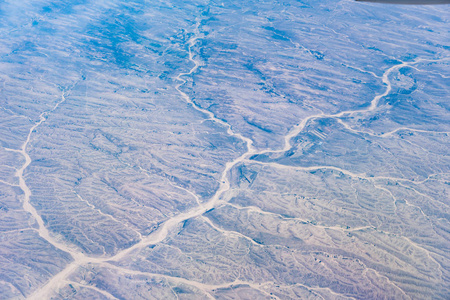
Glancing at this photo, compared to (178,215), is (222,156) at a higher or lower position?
higher

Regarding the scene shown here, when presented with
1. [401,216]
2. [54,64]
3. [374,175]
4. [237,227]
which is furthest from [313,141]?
[54,64]

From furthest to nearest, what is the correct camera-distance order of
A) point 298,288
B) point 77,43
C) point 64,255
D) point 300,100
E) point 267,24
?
point 267,24
point 77,43
point 300,100
point 64,255
point 298,288

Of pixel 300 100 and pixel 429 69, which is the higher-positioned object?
pixel 429 69

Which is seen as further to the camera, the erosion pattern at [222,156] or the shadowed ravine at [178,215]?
the erosion pattern at [222,156]

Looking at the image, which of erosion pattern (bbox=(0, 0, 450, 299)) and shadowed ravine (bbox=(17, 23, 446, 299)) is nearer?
shadowed ravine (bbox=(17, 23, 446, 299))

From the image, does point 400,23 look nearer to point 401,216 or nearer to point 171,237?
point 401,216

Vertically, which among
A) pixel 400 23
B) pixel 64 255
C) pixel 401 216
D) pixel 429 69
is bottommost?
pixel 64 255

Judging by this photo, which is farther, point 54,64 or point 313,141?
point 54,64

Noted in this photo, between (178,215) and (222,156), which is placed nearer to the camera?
(178,215)
